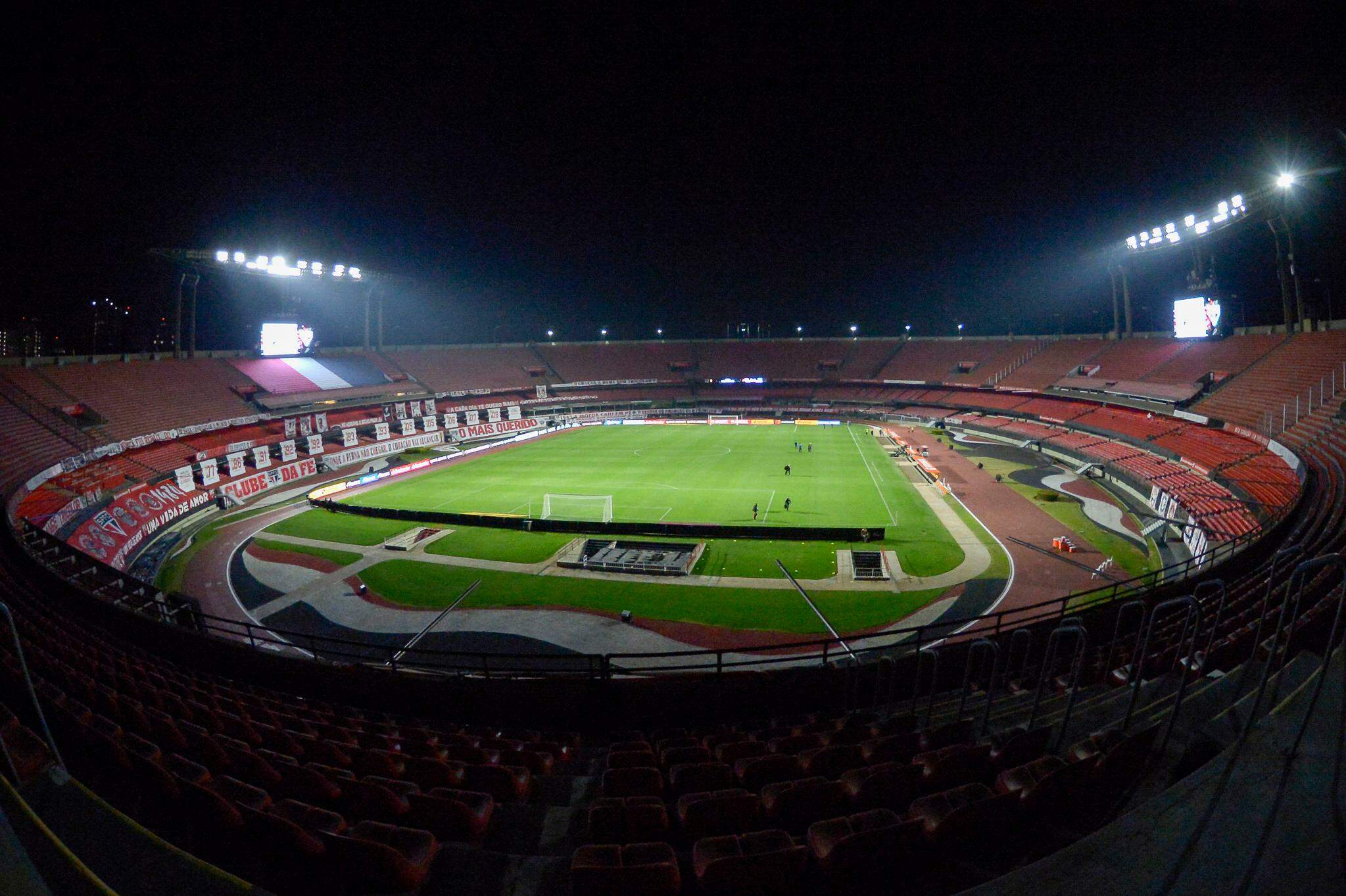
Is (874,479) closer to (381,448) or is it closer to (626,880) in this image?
(626,880)

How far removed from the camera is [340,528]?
97.6ft

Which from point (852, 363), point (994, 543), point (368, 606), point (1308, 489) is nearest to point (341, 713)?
point (368, 606)

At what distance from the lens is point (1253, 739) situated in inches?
160

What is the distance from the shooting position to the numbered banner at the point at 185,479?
3322 cm

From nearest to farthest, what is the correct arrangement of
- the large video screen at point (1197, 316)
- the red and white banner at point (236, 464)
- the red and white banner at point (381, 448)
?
the red and white banner at point (236, 464)
the red and white banner at point (381, 448)
the large video screen at point (1197, 316)

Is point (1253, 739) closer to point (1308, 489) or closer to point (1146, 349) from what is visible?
point (1308, 489)

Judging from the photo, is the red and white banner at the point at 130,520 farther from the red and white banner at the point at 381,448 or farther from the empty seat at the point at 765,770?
the empty seat at the point at 765,770

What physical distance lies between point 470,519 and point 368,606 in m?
9.40

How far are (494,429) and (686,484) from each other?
114 feet

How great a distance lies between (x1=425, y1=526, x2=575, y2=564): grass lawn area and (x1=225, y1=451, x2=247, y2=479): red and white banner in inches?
778

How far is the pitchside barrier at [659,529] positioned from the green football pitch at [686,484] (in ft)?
6.73

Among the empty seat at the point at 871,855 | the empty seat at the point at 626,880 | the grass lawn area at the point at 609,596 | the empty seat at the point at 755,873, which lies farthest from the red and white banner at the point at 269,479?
the empty seat at the point at 871,855

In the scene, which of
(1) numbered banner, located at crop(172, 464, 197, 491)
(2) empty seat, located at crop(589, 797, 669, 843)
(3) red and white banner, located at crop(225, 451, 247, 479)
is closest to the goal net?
(1) numbered banner, located at crop(172, 464, 197, 491)

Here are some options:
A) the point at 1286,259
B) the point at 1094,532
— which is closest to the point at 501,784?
the point at 1094,532
